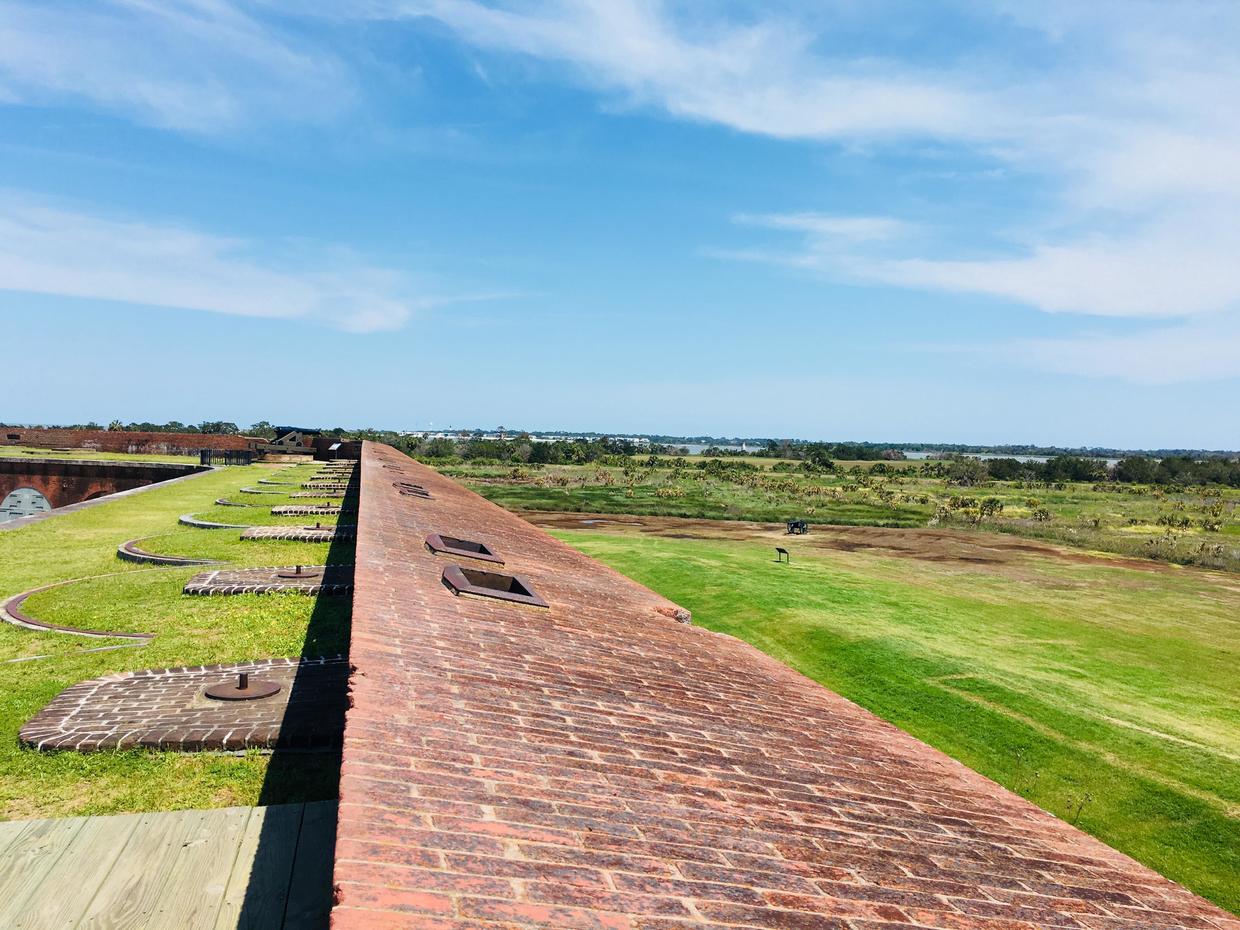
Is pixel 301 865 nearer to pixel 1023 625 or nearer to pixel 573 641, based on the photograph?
pixel 573 641

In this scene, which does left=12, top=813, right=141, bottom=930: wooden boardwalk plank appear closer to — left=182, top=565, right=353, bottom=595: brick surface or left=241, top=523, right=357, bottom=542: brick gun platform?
left=182, top=565, right=353, bottom=595: brick surface

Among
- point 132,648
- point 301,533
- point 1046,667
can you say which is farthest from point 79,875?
point 1046,667

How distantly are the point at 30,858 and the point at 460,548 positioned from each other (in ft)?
17.6

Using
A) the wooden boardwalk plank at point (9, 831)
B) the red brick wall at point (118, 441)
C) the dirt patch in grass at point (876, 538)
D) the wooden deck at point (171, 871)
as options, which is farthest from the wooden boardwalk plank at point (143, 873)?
the red brick wall at point (118, 441)

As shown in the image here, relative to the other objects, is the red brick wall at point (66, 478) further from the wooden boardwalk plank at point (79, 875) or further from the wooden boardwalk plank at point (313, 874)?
the wooden boardwalk plank at point (313, 874)

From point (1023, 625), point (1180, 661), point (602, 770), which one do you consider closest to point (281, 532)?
point (602, 770)

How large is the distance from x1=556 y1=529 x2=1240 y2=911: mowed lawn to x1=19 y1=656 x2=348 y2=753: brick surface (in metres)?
10.2

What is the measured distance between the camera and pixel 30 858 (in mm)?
4637

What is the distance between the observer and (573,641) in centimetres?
623

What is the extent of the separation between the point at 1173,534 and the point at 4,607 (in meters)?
56.0

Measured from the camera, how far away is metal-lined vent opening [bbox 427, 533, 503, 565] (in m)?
8.92

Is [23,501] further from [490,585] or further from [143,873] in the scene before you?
[143,873]

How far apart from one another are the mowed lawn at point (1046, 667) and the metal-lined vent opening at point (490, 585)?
8613mm


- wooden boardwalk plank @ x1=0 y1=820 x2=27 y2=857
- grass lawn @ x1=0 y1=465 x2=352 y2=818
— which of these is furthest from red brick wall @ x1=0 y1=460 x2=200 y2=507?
wooden boardwalk plank @ x1=0 y1=820 x2=27 y2=857
